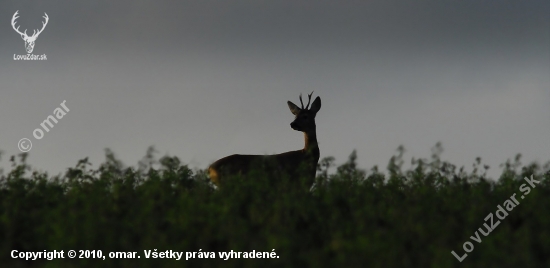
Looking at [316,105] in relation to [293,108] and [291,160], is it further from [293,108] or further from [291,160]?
[291,160]

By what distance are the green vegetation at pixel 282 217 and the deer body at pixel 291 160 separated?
1.08 metres

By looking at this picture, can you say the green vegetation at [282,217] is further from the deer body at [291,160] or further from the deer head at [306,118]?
the deer head at [306,118]

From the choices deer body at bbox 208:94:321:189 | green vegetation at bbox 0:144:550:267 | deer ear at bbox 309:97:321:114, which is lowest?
green vegetation at bbox 0:144:550:267

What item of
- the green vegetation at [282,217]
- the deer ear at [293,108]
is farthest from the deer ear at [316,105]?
the green vegetation at [282,217]

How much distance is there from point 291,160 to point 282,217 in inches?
261

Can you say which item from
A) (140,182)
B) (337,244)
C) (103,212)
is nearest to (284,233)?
(337,244)

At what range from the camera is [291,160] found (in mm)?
14836

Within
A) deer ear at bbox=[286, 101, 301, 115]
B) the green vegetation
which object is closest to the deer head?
deer ear at bbox=[286, 101, 301, 115]

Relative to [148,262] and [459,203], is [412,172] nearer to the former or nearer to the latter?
[459,203]

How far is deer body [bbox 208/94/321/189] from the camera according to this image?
12.0 m

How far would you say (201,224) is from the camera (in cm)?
802

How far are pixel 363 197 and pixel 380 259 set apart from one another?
8.91 ft

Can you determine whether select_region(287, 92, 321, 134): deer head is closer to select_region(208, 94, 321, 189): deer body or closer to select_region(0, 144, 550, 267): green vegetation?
select_region(208, 94, 321, 189): deer body

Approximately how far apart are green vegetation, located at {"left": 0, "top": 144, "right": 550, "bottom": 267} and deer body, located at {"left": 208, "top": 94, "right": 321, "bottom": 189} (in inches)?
42.5
